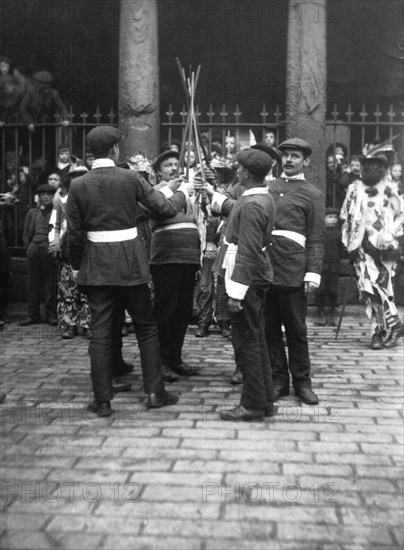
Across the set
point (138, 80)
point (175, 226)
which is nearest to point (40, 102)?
point (138, 80)

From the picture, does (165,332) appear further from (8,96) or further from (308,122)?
(8,96)

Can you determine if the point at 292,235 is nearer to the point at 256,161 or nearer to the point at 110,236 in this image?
the point at 256,161

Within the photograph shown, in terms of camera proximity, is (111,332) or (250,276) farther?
(111,332)

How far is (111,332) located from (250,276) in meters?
1.12

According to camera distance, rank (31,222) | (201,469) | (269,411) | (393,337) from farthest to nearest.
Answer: (31,222) < (393,337) < (269,411) < (201,469)

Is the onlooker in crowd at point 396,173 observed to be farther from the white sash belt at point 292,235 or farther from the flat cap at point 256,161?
the flat cap at point 256,161

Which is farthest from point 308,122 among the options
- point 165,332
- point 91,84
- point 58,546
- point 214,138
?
point 58,546

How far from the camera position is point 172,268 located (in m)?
6.01

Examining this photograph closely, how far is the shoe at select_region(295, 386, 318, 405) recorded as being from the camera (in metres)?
5.36

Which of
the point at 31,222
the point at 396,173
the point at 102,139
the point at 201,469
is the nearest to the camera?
the point at 201,469

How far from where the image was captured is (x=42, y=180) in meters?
10.8

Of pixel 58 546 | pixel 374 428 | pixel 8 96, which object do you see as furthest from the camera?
pixel 8 96

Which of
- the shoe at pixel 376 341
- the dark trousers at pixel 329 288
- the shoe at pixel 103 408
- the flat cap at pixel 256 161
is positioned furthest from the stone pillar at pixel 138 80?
the shoe at pixel 103 408

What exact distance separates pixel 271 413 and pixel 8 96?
28.3ft
